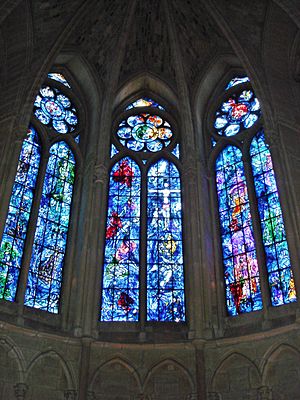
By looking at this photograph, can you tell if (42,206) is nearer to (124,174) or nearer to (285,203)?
(124,174)

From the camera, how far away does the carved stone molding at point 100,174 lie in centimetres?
1495

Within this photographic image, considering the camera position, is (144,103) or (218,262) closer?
(218,262)

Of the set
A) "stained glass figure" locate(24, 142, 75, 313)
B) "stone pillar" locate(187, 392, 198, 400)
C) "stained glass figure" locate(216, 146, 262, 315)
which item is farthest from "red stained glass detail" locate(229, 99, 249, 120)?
"stone pillar" locate(187, 392, 198, 400)

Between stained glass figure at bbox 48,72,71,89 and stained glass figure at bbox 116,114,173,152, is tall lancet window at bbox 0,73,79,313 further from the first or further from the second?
stained glass figure at bbox 116,114,173,152

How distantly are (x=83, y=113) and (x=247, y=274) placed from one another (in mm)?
7287

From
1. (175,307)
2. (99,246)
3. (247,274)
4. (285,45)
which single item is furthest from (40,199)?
(285,45)

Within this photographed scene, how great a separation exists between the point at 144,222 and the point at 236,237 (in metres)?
2.46

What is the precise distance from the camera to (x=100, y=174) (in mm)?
15023

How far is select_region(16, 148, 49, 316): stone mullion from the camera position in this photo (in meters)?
13.0

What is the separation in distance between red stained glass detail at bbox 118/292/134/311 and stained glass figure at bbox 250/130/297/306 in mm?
3366

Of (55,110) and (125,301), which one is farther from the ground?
(55,110)

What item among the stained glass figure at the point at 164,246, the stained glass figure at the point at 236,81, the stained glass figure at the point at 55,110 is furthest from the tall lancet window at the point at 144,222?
the stained glass figure at the point at 236,81

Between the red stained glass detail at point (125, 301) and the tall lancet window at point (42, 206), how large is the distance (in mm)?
1489

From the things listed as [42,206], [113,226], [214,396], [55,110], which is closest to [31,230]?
[42,206]
